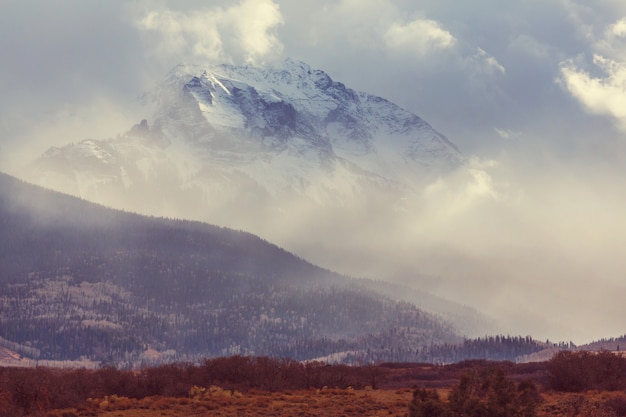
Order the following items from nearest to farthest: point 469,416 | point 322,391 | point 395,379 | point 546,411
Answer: point 469,416, point 546,411, point 322,391, point 395,379

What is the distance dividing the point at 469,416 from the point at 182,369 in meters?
50.2

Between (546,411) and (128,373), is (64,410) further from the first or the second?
(546,411)

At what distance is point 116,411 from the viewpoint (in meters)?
77.8

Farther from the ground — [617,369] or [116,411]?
[617,369]

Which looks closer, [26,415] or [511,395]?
[511,395]

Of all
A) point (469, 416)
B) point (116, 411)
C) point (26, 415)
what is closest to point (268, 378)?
point (116, 411)

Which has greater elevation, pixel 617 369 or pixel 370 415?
pixel 617 369

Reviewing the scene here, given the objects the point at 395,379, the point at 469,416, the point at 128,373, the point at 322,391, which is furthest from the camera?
the point at 395,379

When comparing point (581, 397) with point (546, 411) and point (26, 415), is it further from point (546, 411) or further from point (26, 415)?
point (26, 415)

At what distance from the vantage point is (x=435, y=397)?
64000 mm

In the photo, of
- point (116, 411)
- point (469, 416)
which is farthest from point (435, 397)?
point (116, 411)

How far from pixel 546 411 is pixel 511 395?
41.3 ft

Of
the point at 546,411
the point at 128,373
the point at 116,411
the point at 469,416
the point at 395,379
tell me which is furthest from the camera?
the point at 395,379

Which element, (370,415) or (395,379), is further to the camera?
(395,379)
